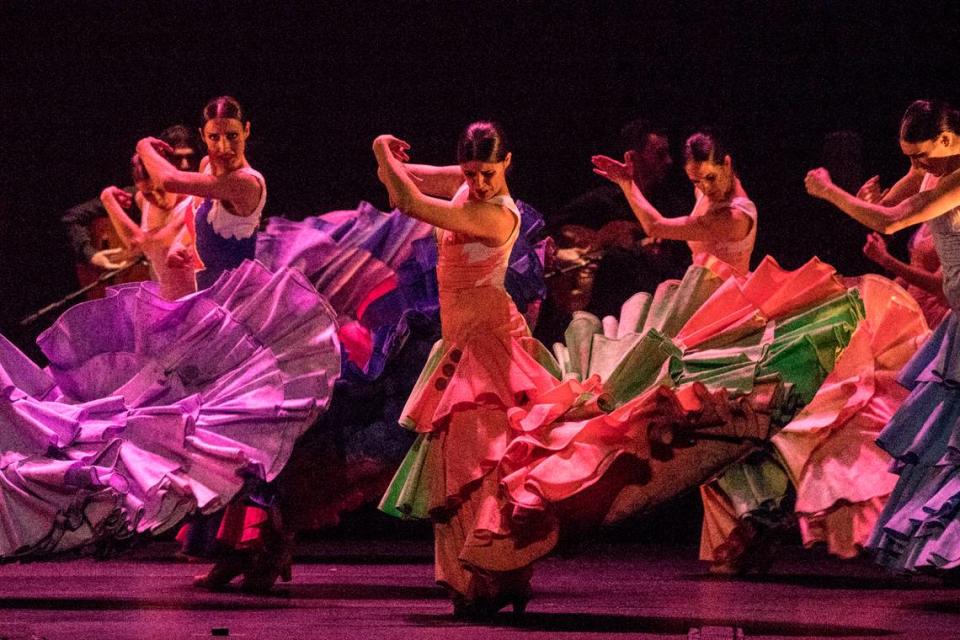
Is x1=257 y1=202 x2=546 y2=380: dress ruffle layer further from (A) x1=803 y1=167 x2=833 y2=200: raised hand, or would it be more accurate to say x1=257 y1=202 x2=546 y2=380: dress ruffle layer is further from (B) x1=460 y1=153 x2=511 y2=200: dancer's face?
(A) x1=803 y1=167 x2=833 y2=200: raised hand

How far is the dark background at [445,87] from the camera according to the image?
7.52 meters

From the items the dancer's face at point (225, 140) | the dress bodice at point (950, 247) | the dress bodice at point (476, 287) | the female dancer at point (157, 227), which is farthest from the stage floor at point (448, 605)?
the dancer's face at point (225, 140)

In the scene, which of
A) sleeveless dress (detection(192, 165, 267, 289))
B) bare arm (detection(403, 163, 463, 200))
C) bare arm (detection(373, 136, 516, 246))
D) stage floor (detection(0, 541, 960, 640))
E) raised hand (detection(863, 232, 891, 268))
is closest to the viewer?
stage floor (detection(0, 541, 960, 640))

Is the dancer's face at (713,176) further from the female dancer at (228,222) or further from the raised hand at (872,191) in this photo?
the female dancer at (228,222)

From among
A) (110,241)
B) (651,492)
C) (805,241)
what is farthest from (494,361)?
(110,241)

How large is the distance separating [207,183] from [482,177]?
4.01 feet

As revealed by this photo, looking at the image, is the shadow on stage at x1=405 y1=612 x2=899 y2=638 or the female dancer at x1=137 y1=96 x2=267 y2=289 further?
the female dancer at x1=137 y1=96 x2=267 y2=289

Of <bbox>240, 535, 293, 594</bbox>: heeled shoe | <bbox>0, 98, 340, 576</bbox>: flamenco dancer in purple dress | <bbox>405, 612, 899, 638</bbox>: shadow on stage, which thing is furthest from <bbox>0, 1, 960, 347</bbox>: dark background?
<bbox>405, 612, 899, 638</bbox>: shadow on stage

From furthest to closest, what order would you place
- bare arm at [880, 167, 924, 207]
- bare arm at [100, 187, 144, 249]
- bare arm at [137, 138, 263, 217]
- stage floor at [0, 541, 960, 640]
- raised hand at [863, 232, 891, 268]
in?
bare arm at [100, 187, 144, 249]
raised hand at [863, 232, 891, 268]
bare arm at [137, 138, 263, 217]
bare arm at [880, 167, 924, 207]
stage floor at [0, 541, 960, 640]

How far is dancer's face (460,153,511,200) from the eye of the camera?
4969 millimetres

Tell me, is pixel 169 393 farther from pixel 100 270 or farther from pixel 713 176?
pixel 100 270

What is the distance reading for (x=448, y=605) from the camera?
17.6 ft

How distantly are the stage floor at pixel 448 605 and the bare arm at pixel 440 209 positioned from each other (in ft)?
3.40

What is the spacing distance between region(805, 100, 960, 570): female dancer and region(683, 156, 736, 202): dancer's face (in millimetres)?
941
